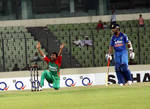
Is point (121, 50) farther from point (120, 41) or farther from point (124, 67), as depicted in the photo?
point (124, 67)

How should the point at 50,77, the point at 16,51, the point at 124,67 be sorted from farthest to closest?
the point at 16,51, the point at 50,77, the point at 124,67

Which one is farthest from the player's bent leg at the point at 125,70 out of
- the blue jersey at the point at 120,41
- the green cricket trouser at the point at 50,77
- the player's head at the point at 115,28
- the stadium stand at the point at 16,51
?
the stadium stand at the point at 16,51

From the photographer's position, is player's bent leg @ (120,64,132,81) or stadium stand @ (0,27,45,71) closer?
player's bent leg @ (120,64,132,81)

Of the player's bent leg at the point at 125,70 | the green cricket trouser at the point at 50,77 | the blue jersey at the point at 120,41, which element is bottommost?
the green cricket trouser at the point at 50,77

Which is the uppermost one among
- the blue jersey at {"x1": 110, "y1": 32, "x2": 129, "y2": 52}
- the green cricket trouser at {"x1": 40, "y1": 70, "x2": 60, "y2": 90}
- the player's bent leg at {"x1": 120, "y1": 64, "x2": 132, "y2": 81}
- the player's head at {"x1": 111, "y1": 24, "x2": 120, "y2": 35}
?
the player's head at {"x1": 111, "y1": 24, "x2": 120, "y2": 35}

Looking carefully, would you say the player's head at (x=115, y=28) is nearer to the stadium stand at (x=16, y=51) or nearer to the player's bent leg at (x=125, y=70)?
the player's bent leg at (x=125, y=70)

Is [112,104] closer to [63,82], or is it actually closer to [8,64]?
[63,82]

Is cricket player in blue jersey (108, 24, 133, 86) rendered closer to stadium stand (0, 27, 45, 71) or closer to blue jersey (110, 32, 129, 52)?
blue jersey (110, 32, 129, 52)

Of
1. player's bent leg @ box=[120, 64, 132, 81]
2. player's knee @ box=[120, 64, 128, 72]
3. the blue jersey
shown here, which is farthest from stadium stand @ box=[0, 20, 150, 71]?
the blue jersey

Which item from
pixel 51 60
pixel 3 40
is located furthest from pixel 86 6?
pixel 51 60

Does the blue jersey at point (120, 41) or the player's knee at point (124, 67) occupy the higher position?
the blue jersey at point (120, 41)

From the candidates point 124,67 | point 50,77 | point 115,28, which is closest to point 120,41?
point 115,28

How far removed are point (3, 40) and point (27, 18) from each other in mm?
7311

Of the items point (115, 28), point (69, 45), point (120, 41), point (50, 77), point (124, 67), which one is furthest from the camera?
point (69, 45)
